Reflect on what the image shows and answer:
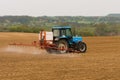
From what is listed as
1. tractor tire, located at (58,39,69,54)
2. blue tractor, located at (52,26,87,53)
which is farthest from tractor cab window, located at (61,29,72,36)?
tractor tire, located at (58,39,69,54)

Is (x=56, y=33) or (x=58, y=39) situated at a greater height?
(x=56, y=33)

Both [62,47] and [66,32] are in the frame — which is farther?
[66,32]

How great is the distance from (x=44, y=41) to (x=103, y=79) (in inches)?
512

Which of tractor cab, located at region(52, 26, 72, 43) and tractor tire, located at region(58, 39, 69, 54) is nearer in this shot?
tractor tire, located at region(58, 39, 69, 54)

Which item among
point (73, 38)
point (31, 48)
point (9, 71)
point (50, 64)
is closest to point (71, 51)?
point (73, 38)

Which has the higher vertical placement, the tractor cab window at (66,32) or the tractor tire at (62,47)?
the tractor cab window at (66,32)

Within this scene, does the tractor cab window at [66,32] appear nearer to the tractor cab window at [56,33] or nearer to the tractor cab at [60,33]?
the tractor cab at [60,33]

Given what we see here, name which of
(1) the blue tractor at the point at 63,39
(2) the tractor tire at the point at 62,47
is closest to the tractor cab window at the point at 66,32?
(1) the blue tractor at the point at 63,39

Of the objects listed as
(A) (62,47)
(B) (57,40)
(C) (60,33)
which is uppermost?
(C) (60,33)

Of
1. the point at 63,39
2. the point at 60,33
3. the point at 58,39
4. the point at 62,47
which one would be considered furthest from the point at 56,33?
the point at 62,47

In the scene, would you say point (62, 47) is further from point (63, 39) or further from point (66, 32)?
point (66, 32)

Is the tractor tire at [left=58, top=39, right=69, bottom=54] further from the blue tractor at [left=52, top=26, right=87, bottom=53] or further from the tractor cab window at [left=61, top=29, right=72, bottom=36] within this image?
the tractor cab window at [left=61, top=29, right=72, bottom=36]

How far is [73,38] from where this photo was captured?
88.6 feet

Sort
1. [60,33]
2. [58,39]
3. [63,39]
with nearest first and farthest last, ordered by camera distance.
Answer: [58,39]
[60,33]
[63,39]
